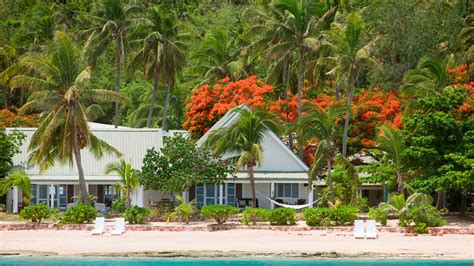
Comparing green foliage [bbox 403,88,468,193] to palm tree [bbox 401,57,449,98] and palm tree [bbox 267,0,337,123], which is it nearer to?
palm tree [bbox 401,57,449,98]

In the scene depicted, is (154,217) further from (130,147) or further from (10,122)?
(10,122)

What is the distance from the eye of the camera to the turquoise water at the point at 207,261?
3067 cm

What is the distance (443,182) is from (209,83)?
23.2 metres

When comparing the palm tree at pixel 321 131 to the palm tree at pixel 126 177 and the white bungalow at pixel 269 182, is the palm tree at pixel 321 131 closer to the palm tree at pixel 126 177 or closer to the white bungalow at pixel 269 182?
the white bungalow at pixel 269 182

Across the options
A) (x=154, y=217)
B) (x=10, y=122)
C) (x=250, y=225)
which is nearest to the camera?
(x=250, y=225)

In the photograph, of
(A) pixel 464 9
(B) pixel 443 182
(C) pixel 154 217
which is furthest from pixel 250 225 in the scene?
(A) pixel 464 9

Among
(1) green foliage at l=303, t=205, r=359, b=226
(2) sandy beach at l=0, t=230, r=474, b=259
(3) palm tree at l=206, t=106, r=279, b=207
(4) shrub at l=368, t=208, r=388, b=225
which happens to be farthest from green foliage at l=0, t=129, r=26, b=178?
(4) shrub at l=368, t=208, r=388, b=225

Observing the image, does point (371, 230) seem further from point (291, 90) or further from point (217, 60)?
point (217, 60)

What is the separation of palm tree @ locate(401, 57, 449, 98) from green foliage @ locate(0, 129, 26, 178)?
19362mm

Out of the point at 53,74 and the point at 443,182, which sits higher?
the point at 53,74

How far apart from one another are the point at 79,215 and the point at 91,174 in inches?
316

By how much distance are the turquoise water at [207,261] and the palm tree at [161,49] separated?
28227mm

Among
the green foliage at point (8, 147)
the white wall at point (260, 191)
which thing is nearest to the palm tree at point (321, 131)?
the white wall at point (260, 191)

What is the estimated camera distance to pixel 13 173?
45.6 m
